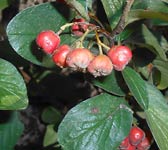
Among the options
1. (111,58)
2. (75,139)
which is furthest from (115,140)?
(111,58)

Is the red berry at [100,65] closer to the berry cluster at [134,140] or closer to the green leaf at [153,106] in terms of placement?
the green leaf at [153,106]

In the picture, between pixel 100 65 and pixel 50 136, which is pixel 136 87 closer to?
pixel 100 65

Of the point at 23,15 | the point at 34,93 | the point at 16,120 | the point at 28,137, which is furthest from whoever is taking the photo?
the point at 28,137

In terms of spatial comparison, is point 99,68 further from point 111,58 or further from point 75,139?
point 75,139

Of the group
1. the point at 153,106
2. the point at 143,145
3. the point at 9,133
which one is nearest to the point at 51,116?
the point at 9,133

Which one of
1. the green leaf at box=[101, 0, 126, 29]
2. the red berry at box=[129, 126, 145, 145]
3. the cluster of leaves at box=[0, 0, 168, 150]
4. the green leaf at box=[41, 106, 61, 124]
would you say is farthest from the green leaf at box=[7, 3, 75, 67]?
the green leaf at box=[41, 106, 61, 124]

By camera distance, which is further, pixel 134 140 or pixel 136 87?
pixel 134 140

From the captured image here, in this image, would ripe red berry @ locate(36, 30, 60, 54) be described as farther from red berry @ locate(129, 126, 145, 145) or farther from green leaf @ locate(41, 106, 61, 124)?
green leaf @ locate(41, 106, 61, 124)
